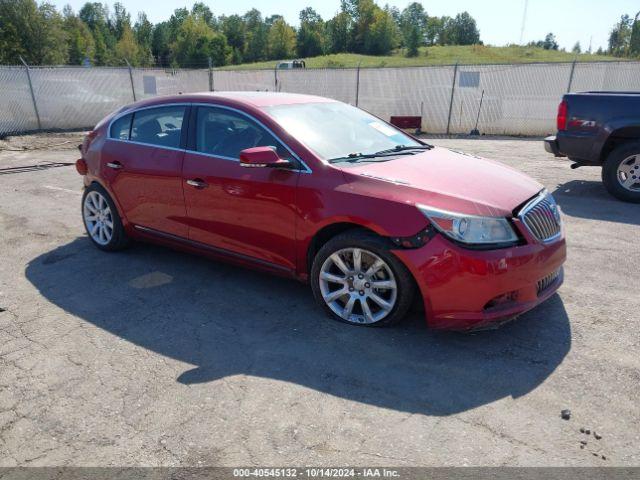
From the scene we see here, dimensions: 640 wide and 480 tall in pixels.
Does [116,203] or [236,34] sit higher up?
[236,34]

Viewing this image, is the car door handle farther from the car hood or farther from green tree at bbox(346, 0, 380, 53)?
green tree at bbox(346, 0, 380, 53)

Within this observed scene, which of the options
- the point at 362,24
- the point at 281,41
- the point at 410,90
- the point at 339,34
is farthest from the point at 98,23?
the point at 410,90

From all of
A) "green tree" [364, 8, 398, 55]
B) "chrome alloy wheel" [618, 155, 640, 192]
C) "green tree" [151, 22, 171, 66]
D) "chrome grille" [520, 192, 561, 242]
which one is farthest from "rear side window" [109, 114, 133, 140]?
"green tree" [364, 8, 398, 55]

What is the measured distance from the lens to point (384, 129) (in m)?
4.86

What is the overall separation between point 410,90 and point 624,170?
10.5 meters

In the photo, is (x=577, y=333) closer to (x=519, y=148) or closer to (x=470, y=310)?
(x=470, y=310)

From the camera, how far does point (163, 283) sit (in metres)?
4.71

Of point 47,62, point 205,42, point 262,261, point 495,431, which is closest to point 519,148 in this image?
point 262,261

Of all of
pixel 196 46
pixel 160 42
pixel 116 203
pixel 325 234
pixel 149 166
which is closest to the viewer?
pixel 325 234

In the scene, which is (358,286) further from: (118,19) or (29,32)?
(118,19)

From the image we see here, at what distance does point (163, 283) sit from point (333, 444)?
8.80 ft

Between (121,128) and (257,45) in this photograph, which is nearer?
(121,128)

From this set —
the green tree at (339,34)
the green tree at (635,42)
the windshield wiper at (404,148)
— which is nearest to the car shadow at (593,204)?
the windshield wiper at (404,148)

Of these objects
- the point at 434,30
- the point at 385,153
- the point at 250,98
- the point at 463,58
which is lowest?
the point at 385,153
